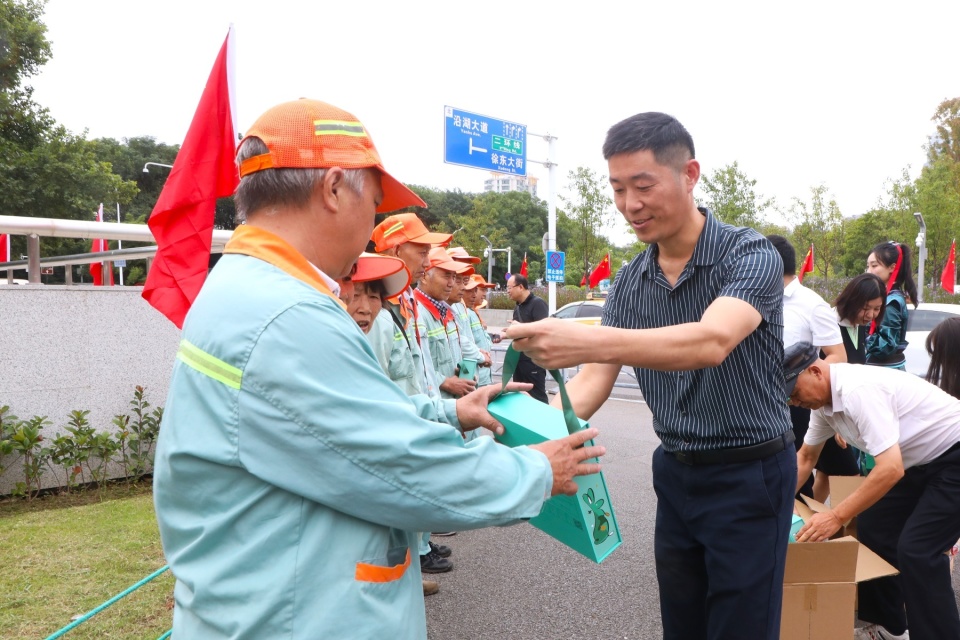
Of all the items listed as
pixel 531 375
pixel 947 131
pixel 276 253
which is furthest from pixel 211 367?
pixel 947 131

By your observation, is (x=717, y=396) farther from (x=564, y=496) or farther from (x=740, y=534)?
(x=564, y=496)

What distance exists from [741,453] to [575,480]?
680 millimetres

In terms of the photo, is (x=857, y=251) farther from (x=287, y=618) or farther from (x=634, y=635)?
(x=287, y=618)

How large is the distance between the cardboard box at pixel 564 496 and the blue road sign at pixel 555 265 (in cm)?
1647

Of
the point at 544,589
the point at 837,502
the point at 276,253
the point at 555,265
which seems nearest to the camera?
the point at 276,253

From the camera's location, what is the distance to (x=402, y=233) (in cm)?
475

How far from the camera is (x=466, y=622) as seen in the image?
12.3 feet

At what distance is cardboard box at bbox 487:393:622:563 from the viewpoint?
1724 mm

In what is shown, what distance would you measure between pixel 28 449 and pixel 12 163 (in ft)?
41.0

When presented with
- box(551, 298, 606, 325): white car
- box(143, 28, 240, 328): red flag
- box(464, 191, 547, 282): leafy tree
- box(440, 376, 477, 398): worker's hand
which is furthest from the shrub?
box(464, 191, 547, 282): leafy tree

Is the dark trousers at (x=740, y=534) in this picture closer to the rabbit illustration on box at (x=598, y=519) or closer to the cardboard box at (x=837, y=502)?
the rabbit illustration on box at (x=598, y=519)

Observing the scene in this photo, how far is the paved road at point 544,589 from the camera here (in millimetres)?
3650

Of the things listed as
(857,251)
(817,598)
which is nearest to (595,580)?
(817,598)

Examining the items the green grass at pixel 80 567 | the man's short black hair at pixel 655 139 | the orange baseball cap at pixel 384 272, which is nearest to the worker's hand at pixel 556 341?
the man's short black hair at pixel 655 139
